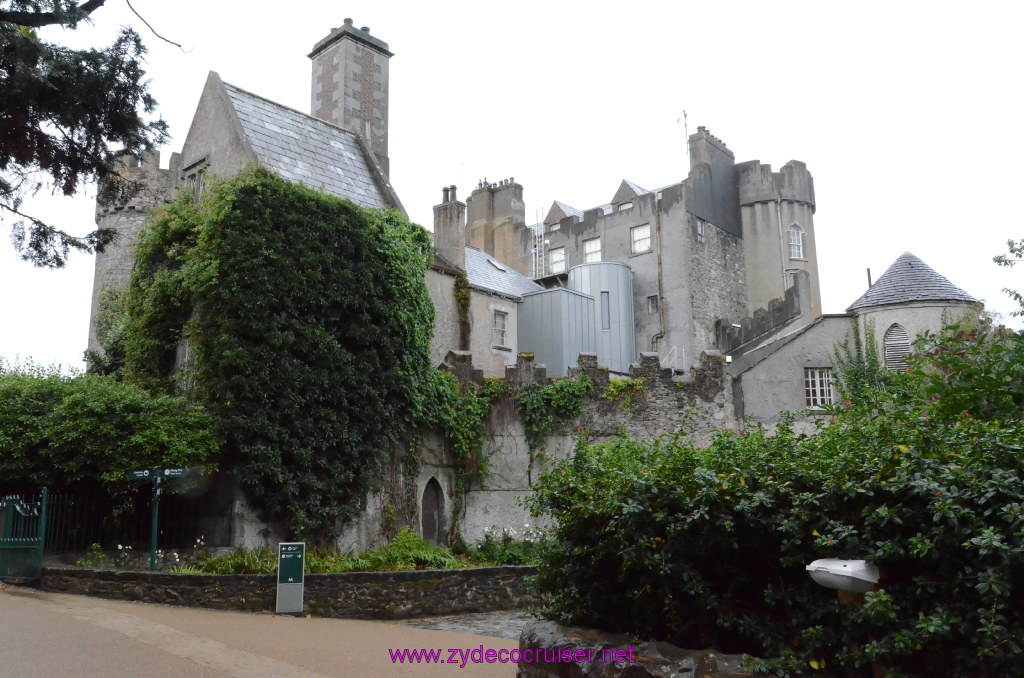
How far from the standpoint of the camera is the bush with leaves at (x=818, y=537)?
6074mm

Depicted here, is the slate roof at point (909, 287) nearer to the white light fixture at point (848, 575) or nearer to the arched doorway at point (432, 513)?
the arched doorway at point (432, 513)

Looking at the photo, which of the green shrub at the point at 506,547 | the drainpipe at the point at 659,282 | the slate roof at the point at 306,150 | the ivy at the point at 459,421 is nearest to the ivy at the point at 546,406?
the ivy at the point at 459,421

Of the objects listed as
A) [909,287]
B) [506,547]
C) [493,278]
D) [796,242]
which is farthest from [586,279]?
[506,547]

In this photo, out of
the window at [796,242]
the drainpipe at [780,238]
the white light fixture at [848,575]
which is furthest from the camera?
the window at [796,242]

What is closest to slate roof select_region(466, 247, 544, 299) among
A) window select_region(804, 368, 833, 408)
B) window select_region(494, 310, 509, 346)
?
window select_region(494, 310, 509, 346)

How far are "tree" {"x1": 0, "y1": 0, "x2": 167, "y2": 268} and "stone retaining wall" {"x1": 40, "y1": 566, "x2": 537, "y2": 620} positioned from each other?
7.10 m

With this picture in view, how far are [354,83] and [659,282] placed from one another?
13769 mm

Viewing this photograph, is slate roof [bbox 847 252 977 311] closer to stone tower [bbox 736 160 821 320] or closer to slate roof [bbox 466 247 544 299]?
stone tower [bbox 736 160 821 320]

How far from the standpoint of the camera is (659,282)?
3400 centimetres

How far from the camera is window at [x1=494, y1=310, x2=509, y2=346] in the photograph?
92.6ft

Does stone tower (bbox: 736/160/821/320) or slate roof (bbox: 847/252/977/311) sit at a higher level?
stone tower (bbox: 736/160/821/320)

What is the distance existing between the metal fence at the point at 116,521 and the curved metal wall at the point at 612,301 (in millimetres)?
17857

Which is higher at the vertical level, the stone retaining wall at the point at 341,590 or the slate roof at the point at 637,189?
the slate roof at the point at 637,189

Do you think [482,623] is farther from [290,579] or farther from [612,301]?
[612,301]
